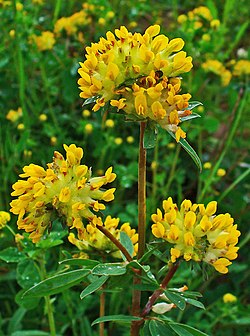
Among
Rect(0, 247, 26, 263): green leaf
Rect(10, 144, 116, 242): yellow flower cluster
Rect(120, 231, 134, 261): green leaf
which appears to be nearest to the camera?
Rect(10, 144, 116, 242): yellow flower cluster

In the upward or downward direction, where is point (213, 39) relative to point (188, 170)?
upward

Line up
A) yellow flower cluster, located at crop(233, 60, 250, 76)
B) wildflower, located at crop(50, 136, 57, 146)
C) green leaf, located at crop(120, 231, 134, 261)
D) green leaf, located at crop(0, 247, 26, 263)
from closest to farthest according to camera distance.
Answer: green leaf, located at crop(120, 231, 134, 261) → green leaf, located at crop(0, 247, 26, 263) → wildflower, located at crop(50, 136, 57, 146) → yellow flower cluster, located at crop(233, 60, 250, 76)

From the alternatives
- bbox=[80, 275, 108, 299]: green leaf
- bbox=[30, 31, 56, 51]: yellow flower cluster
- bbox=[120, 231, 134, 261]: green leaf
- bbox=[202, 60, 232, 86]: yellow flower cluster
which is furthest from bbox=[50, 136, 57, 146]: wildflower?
bbox=[80, 275, 108, 299]: green leaf

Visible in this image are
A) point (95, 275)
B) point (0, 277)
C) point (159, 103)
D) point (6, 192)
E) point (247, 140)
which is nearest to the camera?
point (159, 103)

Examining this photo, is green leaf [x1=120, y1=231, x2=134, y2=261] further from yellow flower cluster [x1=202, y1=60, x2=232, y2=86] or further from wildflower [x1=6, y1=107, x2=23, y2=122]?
yellow flower cluster [x1=202, y1=60, x2=232, y2=86]

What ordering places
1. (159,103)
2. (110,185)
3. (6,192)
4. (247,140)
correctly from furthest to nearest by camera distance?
1. (247,140)
2. (110,185)
3. (6,192)
4. (159,103)

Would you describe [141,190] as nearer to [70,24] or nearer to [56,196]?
[56,196]

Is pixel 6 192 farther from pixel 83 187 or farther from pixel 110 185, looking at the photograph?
pixel 83 187

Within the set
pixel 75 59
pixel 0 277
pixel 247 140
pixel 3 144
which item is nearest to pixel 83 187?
pixel 0 277
